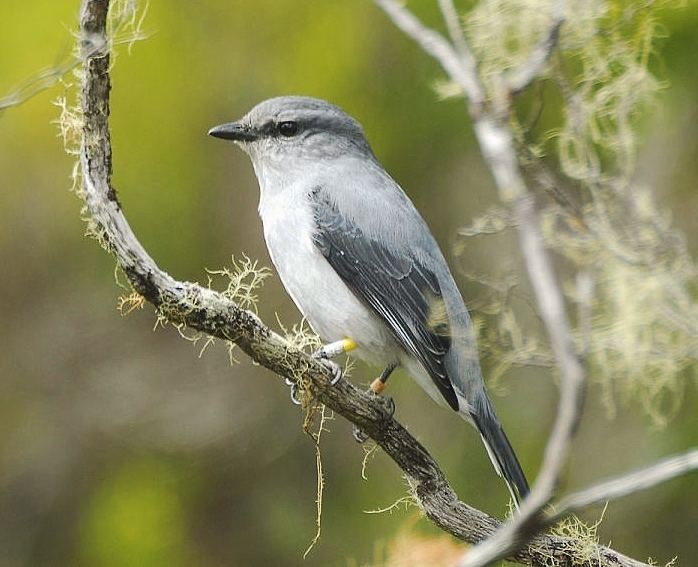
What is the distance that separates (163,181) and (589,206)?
2261 mm

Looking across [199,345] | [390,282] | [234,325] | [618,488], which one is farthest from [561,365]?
[199,345]

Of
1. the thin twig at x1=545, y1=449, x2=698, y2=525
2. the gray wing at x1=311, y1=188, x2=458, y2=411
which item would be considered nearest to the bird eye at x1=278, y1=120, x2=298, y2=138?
the gray wing at x1=311, y1=188, x2=458, y2=411

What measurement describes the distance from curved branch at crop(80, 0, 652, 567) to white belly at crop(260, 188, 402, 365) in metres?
0.51

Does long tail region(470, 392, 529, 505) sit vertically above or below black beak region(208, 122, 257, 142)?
below

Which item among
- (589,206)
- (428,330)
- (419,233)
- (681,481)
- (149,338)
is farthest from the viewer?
(149,338)

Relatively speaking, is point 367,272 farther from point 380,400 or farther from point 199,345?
point 199,345

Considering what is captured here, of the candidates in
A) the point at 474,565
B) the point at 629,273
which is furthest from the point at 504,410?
the point at 474,565

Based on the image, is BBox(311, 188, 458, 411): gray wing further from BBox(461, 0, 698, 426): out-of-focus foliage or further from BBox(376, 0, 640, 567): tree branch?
BBox(376, 0, 640, 567): tree branch

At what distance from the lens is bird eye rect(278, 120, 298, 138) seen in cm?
354

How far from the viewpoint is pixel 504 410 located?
4250mm

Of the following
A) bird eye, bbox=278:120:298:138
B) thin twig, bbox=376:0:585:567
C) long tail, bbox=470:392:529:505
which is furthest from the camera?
bird eye, bbox=278:120:298:138

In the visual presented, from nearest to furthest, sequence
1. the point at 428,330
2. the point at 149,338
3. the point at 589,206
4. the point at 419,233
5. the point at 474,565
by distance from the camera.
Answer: the point at 474,565, the point at 589,206, the point at 428,330, the point at 419,233, the point at 149,338

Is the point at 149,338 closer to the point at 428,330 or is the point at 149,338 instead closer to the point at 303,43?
the point at 303,43

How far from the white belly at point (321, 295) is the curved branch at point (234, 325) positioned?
0.51 meters
